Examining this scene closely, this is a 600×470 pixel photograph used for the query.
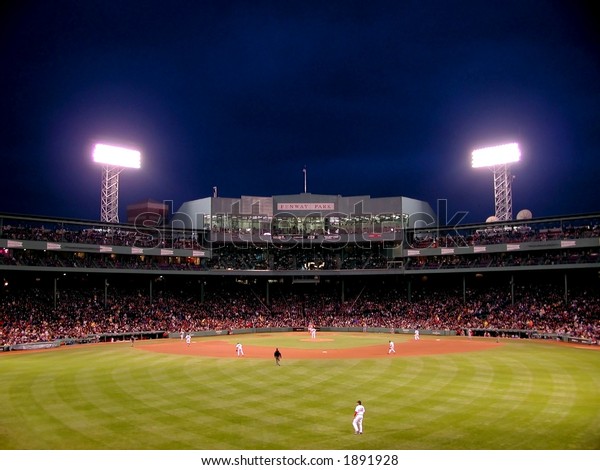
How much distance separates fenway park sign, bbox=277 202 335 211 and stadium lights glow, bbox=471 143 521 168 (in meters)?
23.1

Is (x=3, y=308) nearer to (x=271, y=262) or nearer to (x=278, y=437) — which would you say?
(x=271, y=262)

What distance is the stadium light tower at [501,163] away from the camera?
68.5m

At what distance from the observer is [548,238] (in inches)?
2498

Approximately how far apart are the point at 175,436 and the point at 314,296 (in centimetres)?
6087

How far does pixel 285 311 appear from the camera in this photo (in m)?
73.6

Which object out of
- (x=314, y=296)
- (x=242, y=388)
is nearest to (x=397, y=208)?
(x=314, y=296)

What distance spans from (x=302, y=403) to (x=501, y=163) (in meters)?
56.6

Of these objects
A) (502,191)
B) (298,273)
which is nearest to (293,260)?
(298,273)

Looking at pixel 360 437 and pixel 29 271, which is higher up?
pixel 29 271

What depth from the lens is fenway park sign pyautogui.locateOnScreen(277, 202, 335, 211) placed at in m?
81.8

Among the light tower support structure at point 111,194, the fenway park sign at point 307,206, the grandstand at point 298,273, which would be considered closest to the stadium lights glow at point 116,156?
the light tower support structure at point 111,194

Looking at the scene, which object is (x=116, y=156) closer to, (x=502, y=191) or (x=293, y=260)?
(x=293, y=260)

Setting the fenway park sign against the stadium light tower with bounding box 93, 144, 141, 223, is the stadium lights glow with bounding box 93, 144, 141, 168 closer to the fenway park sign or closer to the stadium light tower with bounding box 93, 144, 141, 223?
the stadium light tower with bounding box 93, 144, 141, 223

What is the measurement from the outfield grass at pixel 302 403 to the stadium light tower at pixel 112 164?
35.9 m
